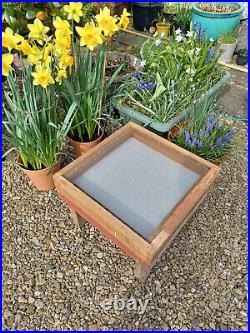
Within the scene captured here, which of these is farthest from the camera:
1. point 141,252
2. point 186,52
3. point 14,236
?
point 186,52

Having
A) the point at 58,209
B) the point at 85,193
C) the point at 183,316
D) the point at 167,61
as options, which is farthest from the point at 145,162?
the point at 167,61

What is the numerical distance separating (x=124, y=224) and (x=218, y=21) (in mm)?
3643

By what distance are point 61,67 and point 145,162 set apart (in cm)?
77

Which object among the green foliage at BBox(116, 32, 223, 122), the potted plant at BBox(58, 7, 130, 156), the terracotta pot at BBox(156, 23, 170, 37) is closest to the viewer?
the potted plant at BBox(58, 7, 130, 156)

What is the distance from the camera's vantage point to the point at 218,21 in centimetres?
385

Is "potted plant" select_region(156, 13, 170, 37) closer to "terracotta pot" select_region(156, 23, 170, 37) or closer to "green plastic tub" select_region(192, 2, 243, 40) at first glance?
"terracotta pot" select_region(156, 23, 170, 37)

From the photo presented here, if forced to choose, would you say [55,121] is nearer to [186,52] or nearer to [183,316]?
[186,52]

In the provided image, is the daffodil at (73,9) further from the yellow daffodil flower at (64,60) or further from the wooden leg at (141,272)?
the wooden leg at (141,272)

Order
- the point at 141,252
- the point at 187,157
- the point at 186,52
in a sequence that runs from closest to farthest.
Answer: the point at 141,252 < the point at 187,157 < the point at 186,52

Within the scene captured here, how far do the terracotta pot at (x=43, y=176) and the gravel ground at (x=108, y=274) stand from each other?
0.07 m

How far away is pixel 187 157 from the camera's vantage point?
1723 mm

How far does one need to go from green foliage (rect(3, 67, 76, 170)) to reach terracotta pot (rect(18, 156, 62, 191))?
5cm

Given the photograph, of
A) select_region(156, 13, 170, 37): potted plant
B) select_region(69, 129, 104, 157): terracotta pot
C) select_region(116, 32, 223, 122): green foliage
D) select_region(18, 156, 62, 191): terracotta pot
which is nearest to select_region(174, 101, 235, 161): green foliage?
select_region(116, 32, 223, 122): green foliage

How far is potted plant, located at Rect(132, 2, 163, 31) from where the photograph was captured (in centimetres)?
441
